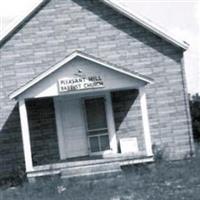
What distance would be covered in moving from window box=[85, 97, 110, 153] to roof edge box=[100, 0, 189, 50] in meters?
3.00

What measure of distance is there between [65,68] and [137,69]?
304 centimetres

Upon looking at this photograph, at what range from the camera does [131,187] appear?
1324cm

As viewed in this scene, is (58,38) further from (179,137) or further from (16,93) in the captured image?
(179,137)

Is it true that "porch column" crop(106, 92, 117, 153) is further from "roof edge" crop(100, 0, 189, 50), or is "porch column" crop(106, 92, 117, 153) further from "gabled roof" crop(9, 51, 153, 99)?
"roof edge" crop(100, 0, 189, 50)

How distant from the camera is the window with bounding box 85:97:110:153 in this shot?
58.5 feet

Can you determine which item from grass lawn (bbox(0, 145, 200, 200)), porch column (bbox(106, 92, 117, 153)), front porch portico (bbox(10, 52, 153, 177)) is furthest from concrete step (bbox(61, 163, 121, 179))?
porch column (bbox(106, 92, 117, 153))

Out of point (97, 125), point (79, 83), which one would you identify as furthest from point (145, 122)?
point (79, 83)

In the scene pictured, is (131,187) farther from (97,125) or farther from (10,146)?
(10,146)

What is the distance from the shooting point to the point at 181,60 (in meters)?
18.0

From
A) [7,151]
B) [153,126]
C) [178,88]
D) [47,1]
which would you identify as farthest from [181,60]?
[7,151]

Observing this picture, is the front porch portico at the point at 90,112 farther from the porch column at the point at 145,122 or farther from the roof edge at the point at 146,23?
the roof edge at the point at 146,23

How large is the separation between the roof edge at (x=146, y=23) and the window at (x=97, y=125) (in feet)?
9.85

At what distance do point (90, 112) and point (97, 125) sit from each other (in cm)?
52

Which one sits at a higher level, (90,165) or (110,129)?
(110,129)
